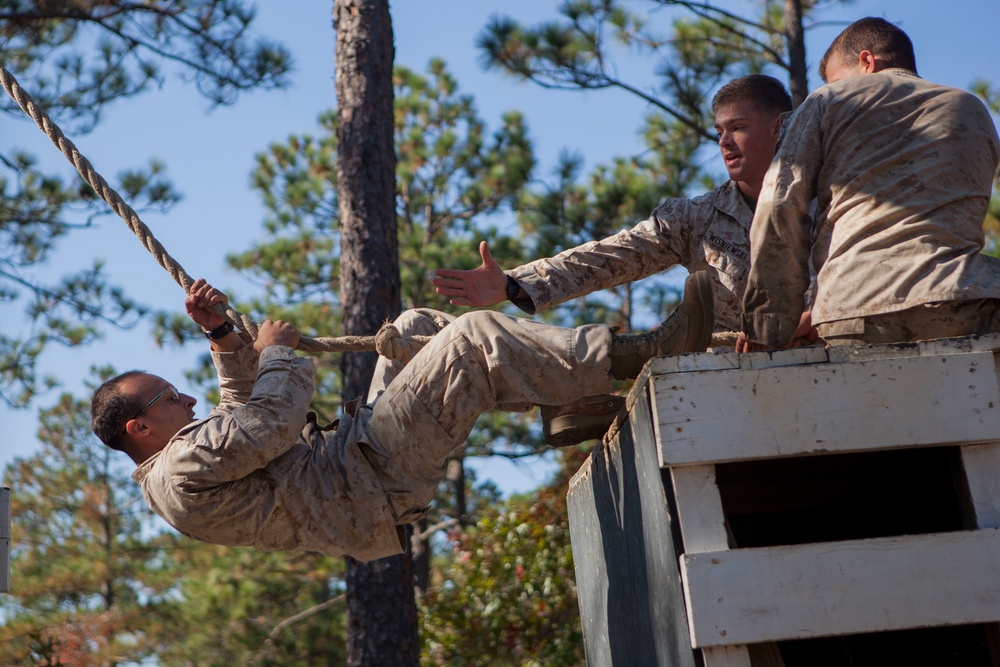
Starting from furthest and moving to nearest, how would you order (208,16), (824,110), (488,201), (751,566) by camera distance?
(488,201)
(208,16)
(824,110)
(751,566)

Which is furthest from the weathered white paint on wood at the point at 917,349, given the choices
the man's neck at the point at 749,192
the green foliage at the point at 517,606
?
the green foliage at the point at 517,606

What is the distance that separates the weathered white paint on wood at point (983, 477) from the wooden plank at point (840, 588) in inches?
3.0

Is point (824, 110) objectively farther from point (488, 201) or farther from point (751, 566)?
point (488, 201)

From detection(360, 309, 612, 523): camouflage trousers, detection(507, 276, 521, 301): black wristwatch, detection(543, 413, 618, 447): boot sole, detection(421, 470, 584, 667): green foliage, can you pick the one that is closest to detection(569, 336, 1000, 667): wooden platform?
detection(360, 309, 612, 523): camouflage trousers

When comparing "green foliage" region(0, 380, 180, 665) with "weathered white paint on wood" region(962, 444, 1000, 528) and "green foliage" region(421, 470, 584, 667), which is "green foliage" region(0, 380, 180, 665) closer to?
"green foliage" region(421, 470, 584, 667)

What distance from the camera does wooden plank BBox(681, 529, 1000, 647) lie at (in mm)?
2359

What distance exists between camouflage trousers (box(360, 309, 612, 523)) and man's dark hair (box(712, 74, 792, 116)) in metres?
1.22

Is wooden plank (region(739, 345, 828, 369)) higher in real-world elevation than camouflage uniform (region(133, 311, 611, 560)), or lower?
lower

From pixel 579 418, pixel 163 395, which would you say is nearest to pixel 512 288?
pixel 579 418

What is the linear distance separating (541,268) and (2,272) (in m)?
7.29

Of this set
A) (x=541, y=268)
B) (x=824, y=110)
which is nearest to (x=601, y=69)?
(x=541, y=268)

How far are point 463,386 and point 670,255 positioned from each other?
1309mm

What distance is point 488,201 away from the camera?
45.7 ft

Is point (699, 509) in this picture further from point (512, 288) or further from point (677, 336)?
point (512, 288)
